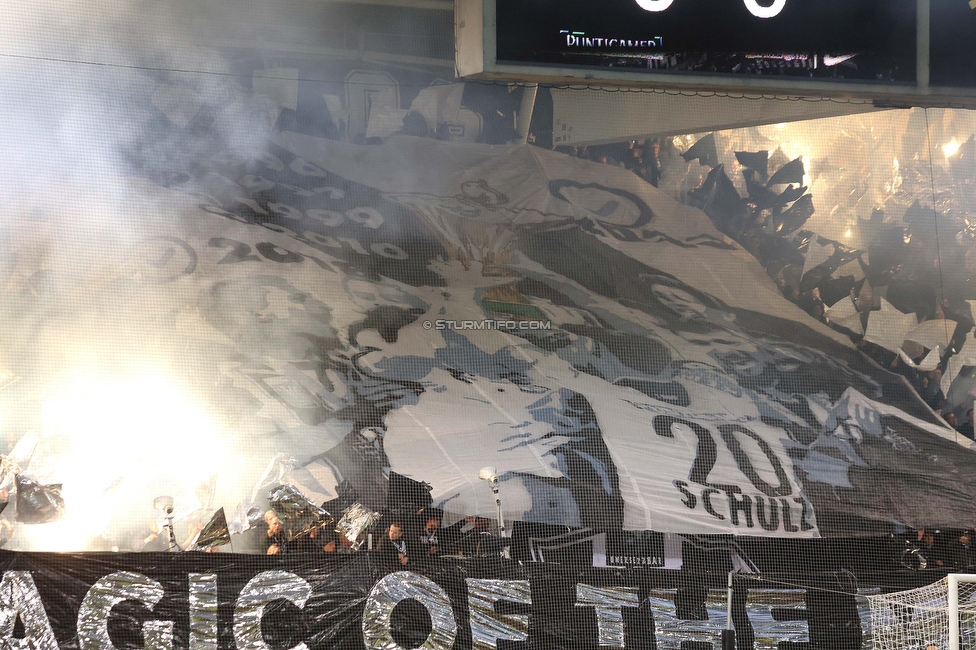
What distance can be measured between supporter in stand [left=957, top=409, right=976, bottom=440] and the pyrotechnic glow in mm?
4597

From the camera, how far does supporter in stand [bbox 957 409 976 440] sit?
5.48 m

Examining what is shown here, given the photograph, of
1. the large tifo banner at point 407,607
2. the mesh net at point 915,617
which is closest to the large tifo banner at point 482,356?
the large tifo banner at point 407,607

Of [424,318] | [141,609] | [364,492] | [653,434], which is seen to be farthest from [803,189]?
[141,609]

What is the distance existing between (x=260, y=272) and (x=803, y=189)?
3.69m

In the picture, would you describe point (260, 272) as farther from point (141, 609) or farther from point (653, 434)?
point (653, 434)

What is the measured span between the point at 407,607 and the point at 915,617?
239 cm

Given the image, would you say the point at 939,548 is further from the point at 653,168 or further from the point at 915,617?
the point at 653,168

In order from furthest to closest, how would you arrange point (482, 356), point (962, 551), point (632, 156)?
point (632, 156)
point (482, 356)
point (962, 551)

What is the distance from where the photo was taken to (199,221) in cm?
Answer: 529

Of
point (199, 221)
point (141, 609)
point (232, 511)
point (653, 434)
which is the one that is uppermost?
point (199, 221)

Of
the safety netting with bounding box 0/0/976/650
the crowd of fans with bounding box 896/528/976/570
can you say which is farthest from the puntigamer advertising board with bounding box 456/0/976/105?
the crowd of fans with bounding box 896/528/976/570

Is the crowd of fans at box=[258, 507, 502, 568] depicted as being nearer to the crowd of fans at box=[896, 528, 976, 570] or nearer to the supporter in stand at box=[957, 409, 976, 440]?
the crowd of fans at box=[896, 528, 976, 570]

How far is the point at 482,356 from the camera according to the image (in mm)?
5438

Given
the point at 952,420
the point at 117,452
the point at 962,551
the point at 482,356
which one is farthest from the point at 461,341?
the point at 952,420
